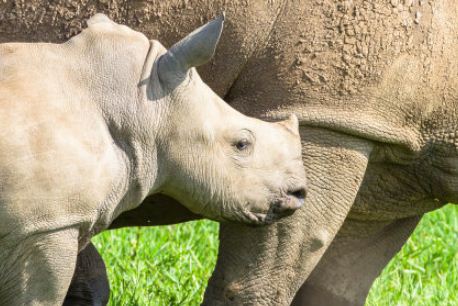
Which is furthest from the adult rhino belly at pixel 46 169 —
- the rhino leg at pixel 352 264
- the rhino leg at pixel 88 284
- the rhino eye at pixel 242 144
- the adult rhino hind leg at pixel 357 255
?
the rhino leg at pixel 352 264

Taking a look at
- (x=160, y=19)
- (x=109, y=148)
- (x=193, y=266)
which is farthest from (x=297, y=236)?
(x=193, y=266)

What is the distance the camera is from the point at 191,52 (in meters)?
4.56

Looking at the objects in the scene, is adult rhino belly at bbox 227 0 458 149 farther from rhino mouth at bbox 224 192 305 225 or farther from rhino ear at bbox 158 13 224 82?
rhino ear at bbox 158 13 224 82

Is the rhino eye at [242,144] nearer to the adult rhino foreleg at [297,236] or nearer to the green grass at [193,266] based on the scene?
the adult rhino foreleg at [297,236]

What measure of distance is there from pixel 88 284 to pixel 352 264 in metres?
1.13

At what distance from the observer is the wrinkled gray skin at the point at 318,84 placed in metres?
5.15

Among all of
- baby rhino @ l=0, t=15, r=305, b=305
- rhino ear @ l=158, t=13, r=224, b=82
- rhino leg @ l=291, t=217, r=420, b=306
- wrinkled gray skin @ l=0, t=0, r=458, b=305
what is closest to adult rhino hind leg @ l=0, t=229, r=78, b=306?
baby rhino @ l=0, t=15, r=305, b=305

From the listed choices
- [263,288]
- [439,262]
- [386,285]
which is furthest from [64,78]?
[439,262]

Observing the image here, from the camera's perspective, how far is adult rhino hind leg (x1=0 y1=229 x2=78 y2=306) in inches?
172

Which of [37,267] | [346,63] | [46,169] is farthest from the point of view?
[346,63]

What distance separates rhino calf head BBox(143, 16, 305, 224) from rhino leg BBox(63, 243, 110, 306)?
1407 millimetres

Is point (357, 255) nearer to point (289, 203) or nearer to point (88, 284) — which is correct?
point (88, 284)

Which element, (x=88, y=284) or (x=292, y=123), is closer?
(x=292, y=123)

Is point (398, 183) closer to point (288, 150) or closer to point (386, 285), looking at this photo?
point (288, 150)
